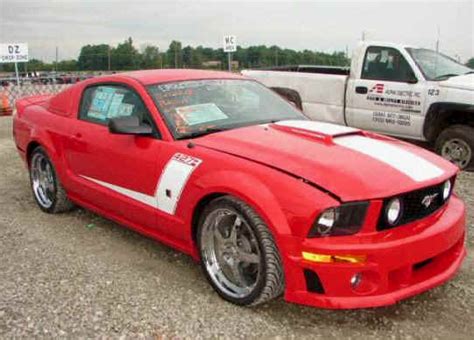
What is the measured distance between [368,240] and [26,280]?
2.38 meters

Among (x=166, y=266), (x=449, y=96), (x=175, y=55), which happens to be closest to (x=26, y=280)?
(x=166, y=266)

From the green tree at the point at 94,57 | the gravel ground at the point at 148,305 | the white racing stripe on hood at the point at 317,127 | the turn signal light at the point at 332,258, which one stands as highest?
the green tree at the point at 94,57

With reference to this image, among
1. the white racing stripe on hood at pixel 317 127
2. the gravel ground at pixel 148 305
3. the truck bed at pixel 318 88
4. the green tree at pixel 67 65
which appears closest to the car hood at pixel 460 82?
the truck bed at pixel 318 88

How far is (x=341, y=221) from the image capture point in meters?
2.97

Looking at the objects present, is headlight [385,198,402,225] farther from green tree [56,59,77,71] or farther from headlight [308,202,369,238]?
green tree [56,59,77,71]

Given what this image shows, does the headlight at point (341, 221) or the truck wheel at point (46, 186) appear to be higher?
the headlight at point (341, 221)

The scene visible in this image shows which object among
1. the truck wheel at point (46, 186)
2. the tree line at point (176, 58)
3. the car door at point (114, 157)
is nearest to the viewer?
the car door at point (114, 157)

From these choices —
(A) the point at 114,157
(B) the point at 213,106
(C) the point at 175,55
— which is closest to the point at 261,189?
(B) the point at 213,106

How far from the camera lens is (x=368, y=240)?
295 centimetres

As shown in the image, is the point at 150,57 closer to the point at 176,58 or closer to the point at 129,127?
the point at 176,58

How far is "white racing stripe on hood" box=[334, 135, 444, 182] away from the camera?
329cm

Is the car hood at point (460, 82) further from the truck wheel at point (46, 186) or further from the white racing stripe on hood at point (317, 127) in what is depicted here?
the truck wheel at point (46, 186)

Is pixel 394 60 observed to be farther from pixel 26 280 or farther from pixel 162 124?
pixel 26 280

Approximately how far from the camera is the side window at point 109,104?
14.0ft
